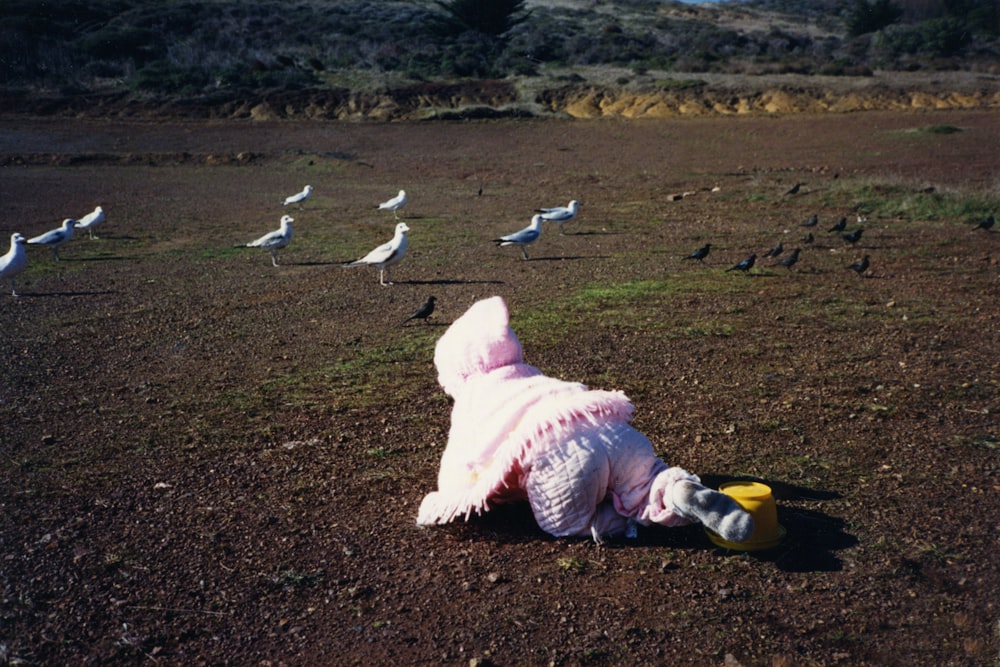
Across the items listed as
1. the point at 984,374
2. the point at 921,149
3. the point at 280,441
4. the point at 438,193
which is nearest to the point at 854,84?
the point at 921,149

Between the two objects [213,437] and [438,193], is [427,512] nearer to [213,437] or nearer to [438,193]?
[213,437]

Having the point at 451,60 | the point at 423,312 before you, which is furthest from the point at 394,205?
the point at 451,60

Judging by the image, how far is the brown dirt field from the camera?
14.9 feet

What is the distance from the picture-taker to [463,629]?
4.55 meters

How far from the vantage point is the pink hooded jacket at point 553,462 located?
200 inches

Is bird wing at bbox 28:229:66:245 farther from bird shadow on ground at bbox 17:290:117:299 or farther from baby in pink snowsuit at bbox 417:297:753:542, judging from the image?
baby in pink snowsuit at bbox 417:297:753:542

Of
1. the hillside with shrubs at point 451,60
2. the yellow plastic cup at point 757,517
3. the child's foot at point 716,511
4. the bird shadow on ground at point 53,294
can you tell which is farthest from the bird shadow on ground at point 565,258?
the hillside with shrubs at point 451,60

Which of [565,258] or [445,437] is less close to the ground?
[445,437]

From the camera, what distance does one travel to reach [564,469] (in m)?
5.07

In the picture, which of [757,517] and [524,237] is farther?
[524,237]

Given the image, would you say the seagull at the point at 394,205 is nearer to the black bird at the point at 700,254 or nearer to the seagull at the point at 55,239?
the seagull at the point at 55,239

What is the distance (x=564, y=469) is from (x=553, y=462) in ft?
0.23

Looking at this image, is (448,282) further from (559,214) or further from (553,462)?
(553,462)

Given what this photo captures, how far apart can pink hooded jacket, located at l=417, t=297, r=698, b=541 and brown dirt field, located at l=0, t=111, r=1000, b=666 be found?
0.19 meters
